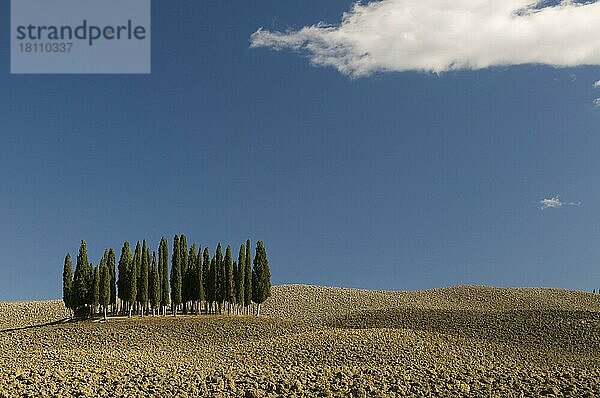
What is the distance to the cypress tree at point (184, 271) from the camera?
5669cm

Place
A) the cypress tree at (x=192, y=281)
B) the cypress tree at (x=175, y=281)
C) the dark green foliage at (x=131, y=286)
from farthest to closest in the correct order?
the cypress tree at (x=192, y=281) < the cypress tree at (x=175, y=281) < the dark green foliage at (x=131, y=286)

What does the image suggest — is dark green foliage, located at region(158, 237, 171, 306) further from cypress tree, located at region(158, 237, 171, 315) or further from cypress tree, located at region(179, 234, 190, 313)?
cypress tree, located at region(179, 234, 190, 313)

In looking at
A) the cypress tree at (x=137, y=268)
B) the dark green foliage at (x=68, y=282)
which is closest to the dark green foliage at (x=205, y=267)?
the cypress tree at (x=137, y=268)

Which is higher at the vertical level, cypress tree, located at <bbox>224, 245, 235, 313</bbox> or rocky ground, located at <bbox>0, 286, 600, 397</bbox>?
cypress tree, located at <bbox>224, 245, 235, 313</bbox>

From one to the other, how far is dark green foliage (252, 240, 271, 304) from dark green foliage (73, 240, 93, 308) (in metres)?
14.4

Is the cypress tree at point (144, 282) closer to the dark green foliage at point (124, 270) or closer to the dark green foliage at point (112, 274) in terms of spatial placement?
the dark green foliage at point (124, 270)

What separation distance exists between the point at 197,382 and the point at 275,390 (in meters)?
3.71

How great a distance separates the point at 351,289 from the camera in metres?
86.1

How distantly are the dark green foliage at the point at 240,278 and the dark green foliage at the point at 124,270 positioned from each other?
30.7 ft

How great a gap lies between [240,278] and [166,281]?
6427 millimetres

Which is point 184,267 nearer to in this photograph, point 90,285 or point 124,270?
point 124,270

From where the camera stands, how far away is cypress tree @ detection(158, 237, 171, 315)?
2165 inches

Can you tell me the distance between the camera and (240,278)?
57.2 m

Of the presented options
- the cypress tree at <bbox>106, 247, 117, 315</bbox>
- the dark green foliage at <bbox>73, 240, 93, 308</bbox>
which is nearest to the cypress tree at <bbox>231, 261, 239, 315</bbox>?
the cypress tree at <bbox>106, 247, 117, 315</bbox>
